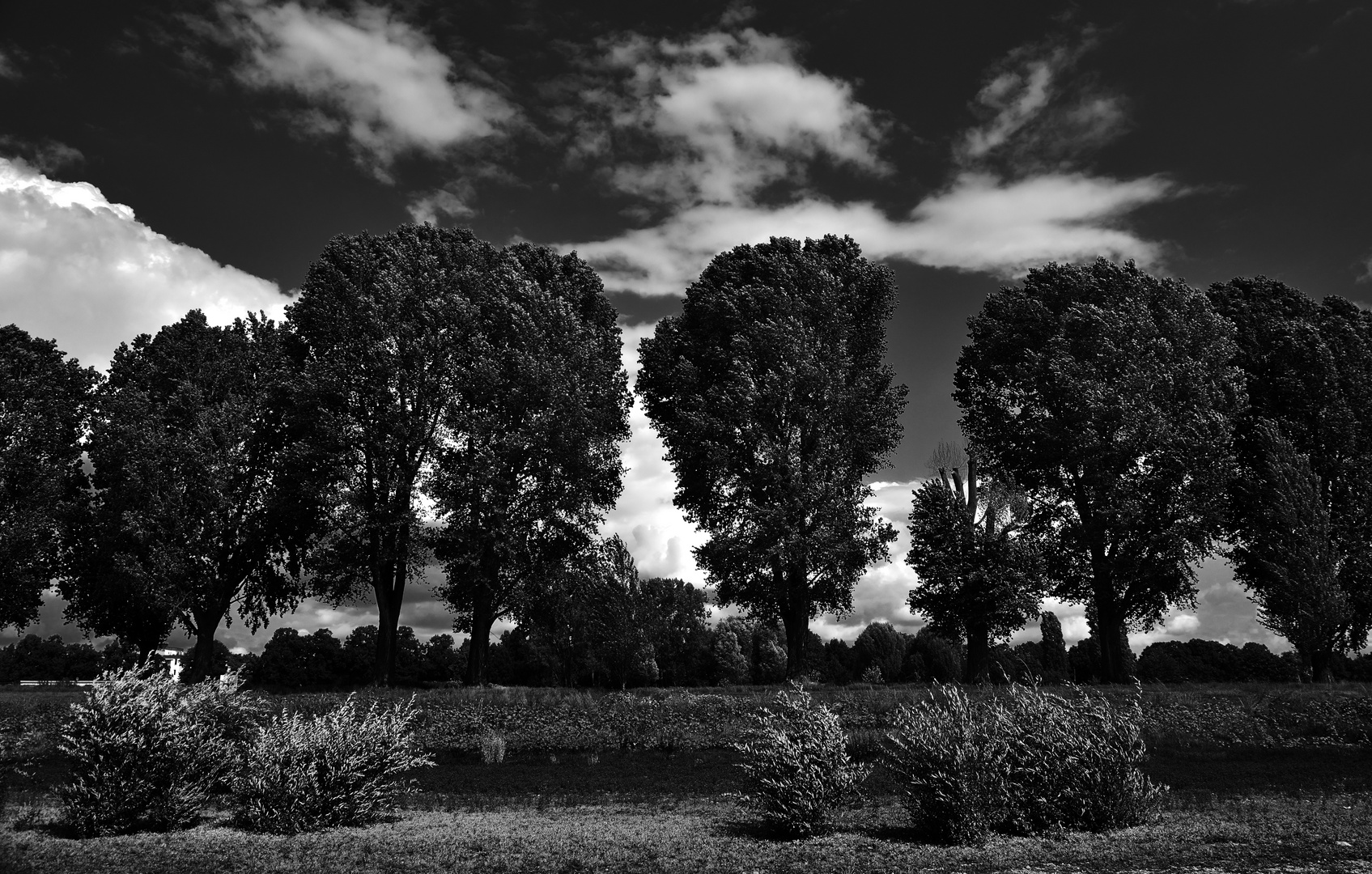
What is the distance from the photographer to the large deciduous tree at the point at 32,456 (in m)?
32.2

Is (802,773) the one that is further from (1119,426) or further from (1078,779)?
(1119,426)

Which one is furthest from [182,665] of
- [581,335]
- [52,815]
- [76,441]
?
[52,815]

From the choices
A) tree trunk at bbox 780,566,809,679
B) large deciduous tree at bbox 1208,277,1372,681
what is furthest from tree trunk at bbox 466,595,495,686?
large deciduous tree at bbox 1208,277,1372,681

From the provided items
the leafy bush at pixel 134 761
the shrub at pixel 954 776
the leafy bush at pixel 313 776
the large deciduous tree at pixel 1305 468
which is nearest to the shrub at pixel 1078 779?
the shrub at pixel 954 776

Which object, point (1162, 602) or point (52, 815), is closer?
point (52, 815)

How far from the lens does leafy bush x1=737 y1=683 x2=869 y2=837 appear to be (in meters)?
11.4

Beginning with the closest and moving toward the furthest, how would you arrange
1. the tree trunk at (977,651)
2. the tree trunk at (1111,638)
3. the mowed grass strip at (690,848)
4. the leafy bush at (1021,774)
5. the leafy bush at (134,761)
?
the mowed grass strip at (690,848), the leafy bush at (1021,774), the leafy bush at (134,761), the tree trunk at (1111,638), the tree trunk at (977,651)

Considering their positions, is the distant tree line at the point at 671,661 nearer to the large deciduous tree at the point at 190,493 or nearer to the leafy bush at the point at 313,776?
the large deciduous tree at the point at 190,493

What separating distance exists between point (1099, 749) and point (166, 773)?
43.3 feet

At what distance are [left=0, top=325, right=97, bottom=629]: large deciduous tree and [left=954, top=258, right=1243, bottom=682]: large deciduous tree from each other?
3904 centimetres

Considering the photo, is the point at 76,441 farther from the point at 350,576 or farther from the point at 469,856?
the point at 469,856

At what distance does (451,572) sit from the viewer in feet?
104

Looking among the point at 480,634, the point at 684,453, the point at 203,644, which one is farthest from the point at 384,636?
the point at 684,453

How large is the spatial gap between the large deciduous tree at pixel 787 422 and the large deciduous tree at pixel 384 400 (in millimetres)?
9257
